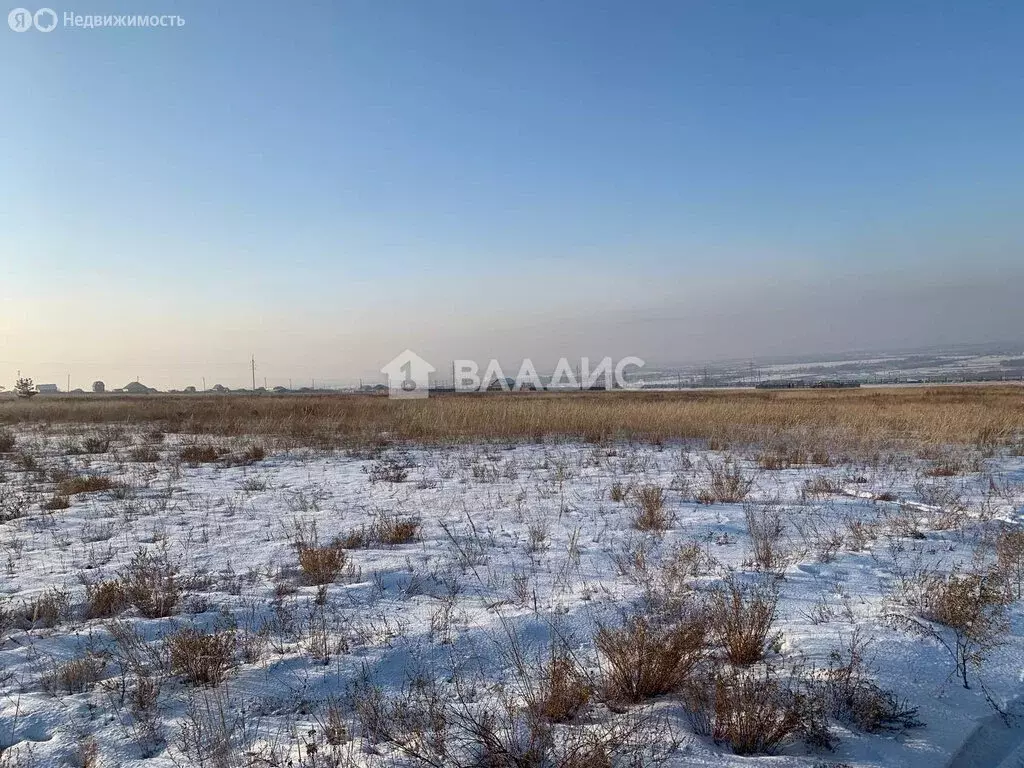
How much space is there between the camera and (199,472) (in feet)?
31.1

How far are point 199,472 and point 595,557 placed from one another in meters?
7.80

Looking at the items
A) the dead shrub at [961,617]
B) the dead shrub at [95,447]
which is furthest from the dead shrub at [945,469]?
the dead shrub at [95,447]

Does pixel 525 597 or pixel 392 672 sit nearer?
pixel 392 672

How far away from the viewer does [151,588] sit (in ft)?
12.8

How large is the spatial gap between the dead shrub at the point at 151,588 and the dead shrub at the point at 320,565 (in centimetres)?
87

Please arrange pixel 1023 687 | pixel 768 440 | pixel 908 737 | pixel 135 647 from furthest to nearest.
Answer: pixel 768 440 → pixel 135 647 → pixel 1023 687 → pixel 908 737

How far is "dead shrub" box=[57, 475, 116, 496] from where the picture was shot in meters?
7.77

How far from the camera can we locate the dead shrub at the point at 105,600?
3.71 m

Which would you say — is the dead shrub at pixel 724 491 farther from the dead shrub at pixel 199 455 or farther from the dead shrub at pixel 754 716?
the dead shrub at pixel 199 455

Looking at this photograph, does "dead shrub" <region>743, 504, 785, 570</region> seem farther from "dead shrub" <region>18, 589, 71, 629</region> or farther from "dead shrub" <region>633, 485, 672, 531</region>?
"dead shrub" <region>18, 589, 71, 629</region>

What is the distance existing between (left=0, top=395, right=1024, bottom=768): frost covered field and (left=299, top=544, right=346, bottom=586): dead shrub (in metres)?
0.03

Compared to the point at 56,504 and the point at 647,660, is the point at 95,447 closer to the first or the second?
the point at 56,504

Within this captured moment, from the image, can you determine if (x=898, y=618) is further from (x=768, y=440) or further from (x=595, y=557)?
(x=768, y=440)

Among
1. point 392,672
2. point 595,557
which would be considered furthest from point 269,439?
point 392,672
